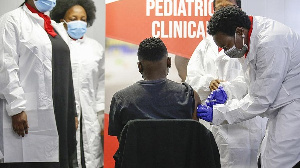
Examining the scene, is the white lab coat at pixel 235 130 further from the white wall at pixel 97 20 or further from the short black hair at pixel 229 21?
the white wall at pixel 97 20

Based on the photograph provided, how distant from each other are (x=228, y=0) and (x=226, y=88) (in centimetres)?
64

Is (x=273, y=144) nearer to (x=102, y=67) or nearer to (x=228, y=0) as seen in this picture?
(x=228, y=0)

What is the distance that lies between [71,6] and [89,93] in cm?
81

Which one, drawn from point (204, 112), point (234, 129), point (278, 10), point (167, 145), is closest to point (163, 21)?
point (278, 10)

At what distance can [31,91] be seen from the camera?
8.80 ft

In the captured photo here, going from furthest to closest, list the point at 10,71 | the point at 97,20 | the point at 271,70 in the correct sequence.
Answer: the point at 97,20, the point at 10,71, the point at 271,70

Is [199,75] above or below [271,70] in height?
below

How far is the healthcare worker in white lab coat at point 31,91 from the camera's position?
259 centimetres

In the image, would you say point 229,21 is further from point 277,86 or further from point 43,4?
point 43,4

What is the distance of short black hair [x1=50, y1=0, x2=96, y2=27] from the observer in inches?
162

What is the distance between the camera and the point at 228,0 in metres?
3.10

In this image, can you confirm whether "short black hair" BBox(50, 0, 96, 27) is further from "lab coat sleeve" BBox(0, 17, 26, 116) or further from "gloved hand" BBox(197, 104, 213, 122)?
"gloved hand" BBox(197, 104, 213, 122)

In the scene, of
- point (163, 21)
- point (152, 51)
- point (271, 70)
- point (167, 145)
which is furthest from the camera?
point (163, 21)

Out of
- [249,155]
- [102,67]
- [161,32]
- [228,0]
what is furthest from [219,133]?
[102,67]
